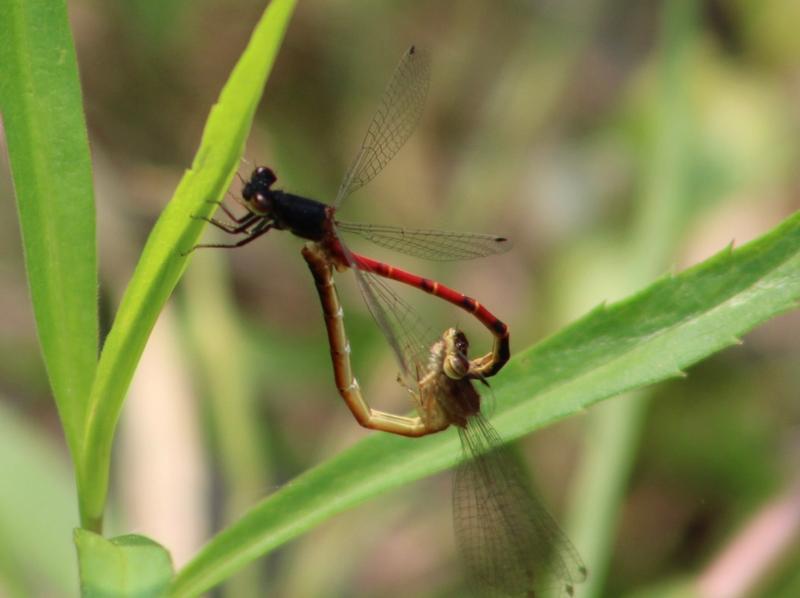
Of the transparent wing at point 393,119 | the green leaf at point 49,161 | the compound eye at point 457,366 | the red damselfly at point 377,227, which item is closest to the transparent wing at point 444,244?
the red damselfly at point 377,227

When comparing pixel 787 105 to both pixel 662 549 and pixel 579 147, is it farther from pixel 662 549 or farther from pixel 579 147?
pixel 662 549

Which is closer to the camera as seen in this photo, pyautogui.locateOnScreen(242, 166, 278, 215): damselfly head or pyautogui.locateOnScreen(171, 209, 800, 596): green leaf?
pyautogui.locateOnScreen(171, 209, 800, 596): green leaf

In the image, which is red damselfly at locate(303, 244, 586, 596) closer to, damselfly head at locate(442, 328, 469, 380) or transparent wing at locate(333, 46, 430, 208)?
damselfly head at locate(442, 328, 469, 380)

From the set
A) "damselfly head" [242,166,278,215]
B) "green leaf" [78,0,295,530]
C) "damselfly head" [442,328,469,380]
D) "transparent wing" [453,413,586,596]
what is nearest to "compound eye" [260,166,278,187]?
"damselfly head" [242,166,278,215]

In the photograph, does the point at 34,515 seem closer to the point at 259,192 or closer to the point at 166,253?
the point at 259,192

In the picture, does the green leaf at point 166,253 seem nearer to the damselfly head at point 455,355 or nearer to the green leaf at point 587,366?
the green leaf at point 587,366

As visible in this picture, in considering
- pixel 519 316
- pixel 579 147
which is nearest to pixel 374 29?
pixel 579 147
